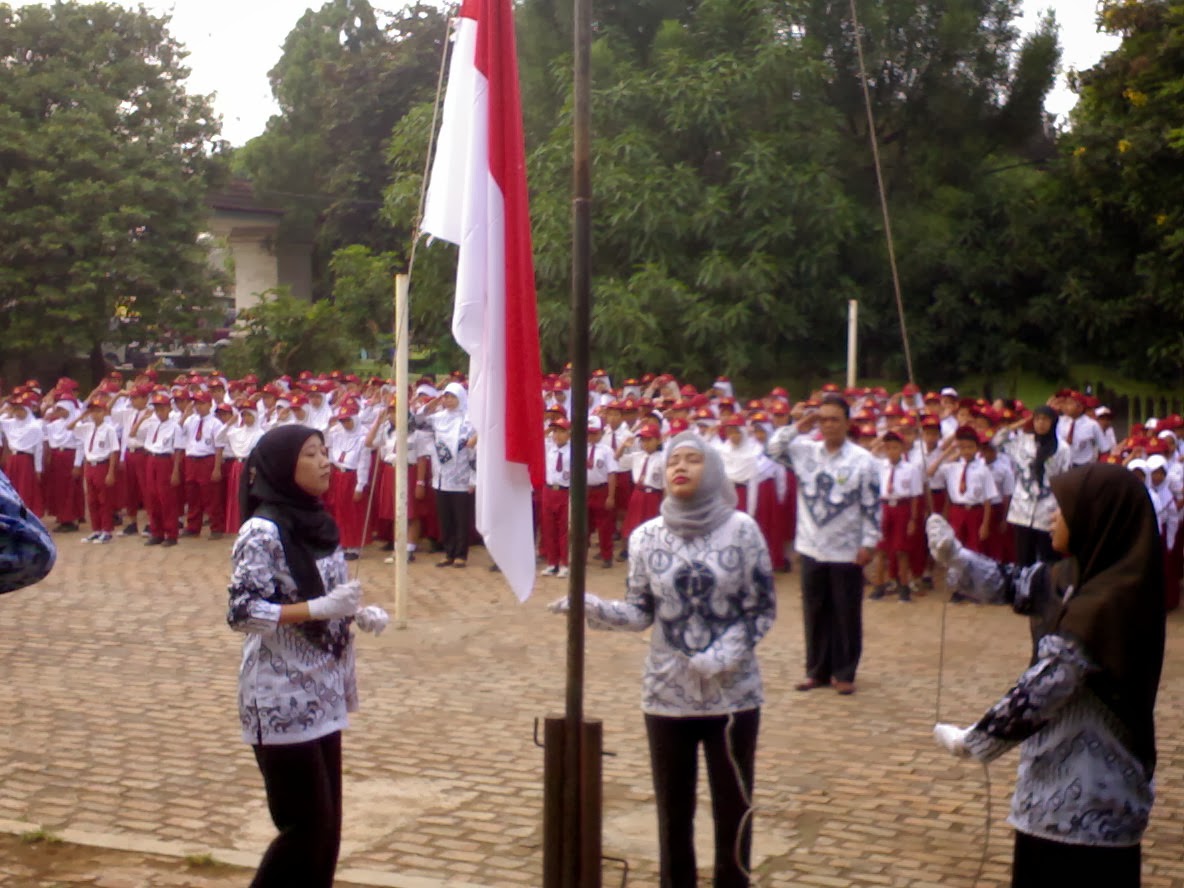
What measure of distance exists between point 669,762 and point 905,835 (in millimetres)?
1823

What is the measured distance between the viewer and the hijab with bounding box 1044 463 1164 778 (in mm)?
4137

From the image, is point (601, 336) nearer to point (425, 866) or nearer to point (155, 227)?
point (155, 227)

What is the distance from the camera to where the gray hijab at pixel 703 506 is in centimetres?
546

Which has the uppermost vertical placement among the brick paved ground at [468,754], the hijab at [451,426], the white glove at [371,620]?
the hijab at [451,426]

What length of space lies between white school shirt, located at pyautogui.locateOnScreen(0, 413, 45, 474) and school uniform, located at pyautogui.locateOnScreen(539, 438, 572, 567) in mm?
7493

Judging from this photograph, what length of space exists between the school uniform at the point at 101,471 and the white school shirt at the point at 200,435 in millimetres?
902

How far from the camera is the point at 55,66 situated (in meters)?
31.4

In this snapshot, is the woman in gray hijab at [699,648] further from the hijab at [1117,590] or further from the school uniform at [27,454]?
the school uniform at [27,454]

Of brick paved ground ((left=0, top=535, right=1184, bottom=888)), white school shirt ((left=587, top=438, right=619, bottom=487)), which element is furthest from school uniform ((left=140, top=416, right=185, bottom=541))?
white school shirt ((left=587, top=438, right=619, bottom=487))

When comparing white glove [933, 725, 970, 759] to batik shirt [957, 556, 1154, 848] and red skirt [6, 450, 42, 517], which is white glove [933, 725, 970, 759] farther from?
red skirt [6, 450, 42, 517]

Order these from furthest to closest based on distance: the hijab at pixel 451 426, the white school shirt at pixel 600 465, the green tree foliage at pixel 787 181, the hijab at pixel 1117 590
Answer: the green tree foliage at pixel 787 181
the hijab at pixel 451 426
the white school shirt at pixel 600 465
the hijab at pixel 1117 590

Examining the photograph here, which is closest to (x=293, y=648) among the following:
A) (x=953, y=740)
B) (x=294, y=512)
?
(x=294, y=512)

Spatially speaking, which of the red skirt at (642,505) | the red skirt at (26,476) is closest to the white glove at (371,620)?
the red skirt at (642,505)

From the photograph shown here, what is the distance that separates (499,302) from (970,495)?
Result: 9.55 metres
